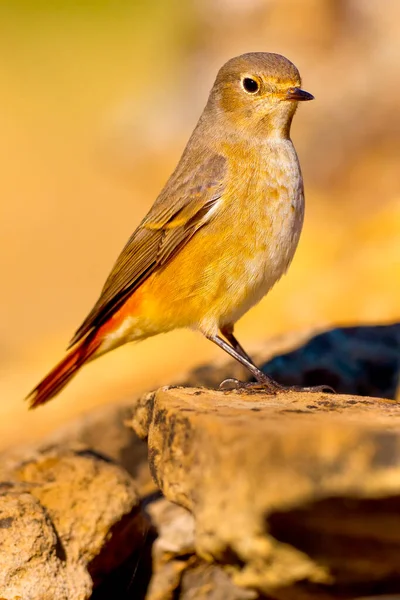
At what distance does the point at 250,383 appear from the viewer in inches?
181

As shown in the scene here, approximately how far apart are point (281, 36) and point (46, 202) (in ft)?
13.6

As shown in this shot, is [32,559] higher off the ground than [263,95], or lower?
lower

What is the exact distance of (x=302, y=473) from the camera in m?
2.61

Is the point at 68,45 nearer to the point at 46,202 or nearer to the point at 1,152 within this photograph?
the point at 1,152

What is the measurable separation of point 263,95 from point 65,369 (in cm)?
193

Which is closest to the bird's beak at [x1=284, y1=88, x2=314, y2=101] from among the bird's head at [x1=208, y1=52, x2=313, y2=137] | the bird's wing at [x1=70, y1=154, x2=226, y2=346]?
the bird's head at [x1=208, y1=52, x2=313, y2=137]

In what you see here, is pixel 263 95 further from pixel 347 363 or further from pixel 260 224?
pixel 347 363

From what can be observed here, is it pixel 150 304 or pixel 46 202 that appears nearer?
pixel 150 304

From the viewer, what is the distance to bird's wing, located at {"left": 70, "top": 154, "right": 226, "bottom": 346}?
493 cm

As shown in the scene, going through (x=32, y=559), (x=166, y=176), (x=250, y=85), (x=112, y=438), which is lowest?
(x=32, y=559)

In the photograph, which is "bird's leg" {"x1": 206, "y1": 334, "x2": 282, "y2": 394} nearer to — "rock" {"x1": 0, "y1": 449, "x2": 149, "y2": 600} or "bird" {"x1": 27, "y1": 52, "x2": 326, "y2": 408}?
"bird" {"x1": 27, "y1": 52, "x2": 326, "y2": 408}

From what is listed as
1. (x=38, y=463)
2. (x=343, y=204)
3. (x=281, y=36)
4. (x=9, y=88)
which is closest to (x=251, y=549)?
(x=38, y=463)

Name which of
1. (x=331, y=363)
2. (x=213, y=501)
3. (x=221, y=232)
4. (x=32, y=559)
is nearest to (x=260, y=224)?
(x=221, y=232)

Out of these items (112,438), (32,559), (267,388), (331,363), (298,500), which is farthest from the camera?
(331,363)
